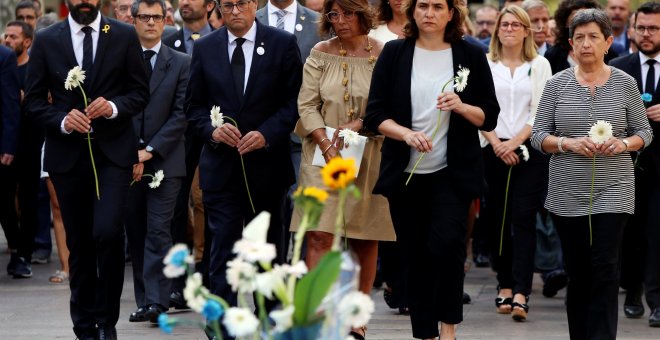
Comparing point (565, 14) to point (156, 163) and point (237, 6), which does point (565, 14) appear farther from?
point (156, 163)

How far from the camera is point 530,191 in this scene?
10.4 m

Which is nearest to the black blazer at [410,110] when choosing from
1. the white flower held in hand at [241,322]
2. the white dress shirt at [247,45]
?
the white dress shirt at [247,45]

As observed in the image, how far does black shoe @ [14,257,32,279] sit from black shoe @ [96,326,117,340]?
14.8ft

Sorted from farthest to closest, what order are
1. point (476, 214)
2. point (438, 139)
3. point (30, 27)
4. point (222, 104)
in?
point (476, 214)
point (30, 27)
point (222, 104)
point (438, 139)

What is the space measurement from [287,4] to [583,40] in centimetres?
315

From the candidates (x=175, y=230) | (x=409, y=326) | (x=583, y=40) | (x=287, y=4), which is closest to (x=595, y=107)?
(x=583, y=40)

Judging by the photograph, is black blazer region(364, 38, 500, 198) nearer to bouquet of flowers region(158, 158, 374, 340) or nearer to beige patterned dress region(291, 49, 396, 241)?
beige patterned dress region(291, 49, 396, 241)

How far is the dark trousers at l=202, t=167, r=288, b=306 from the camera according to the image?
8359 millimetres

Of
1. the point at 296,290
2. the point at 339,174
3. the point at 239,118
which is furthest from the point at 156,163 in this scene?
the point at 296,290

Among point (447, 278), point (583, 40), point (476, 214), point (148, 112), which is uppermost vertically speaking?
point (583, 40)

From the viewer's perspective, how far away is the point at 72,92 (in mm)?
8305

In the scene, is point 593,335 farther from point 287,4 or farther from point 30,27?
point 30,27

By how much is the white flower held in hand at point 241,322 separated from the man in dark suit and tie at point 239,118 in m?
4.68

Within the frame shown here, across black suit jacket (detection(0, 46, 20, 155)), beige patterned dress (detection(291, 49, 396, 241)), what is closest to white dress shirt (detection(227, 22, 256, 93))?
beige patterned dress (detection(291, 49, 396, 241))
